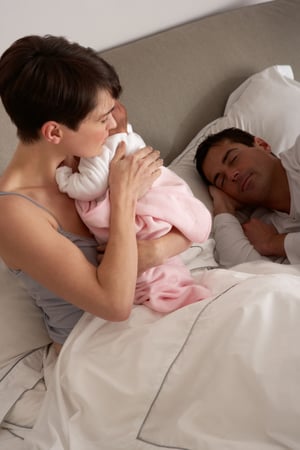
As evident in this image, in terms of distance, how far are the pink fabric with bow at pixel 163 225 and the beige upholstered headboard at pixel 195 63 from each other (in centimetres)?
65

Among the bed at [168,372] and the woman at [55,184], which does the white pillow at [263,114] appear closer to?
the bed at [168,372]

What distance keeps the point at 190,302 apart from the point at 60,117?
0.52 metres

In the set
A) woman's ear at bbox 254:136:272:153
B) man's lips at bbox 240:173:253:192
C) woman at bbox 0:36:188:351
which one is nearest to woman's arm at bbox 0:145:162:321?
woman at bbox 0:36:188:351

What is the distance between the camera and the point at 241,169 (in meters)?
1.84

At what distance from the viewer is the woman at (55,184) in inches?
39.6

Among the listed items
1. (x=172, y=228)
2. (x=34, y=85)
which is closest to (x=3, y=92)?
(x=34, y=85)

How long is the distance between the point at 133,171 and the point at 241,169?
0.74m

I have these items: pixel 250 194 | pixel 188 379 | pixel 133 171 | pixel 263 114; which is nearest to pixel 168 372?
pixel 188 379

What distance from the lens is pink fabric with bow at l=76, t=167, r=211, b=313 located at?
1202 mm

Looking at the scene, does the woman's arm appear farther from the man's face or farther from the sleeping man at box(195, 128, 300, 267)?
the man's face

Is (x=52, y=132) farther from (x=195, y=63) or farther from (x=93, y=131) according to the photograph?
(x=195, y=63)

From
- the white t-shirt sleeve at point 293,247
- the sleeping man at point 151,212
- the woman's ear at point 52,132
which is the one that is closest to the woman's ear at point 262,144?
the white t-shirt sleeve at point 293,247

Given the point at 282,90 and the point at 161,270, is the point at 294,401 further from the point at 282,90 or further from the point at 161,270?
the point at 282,90

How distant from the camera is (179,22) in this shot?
218 cm
